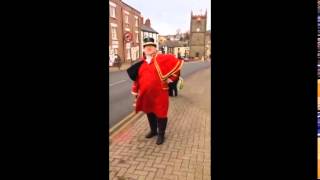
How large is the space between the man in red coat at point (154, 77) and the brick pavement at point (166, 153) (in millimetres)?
422

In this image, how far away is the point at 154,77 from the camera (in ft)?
9.60

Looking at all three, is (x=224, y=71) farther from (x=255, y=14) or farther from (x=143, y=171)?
(x=143, y=171)

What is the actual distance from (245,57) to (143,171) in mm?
1496

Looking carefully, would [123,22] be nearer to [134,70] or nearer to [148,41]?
[148,41]

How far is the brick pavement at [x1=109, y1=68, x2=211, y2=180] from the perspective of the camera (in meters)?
2.37

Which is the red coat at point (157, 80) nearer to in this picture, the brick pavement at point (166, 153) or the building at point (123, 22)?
the building at point (123, 22)

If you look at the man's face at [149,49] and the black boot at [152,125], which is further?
the black boot at [152,125]

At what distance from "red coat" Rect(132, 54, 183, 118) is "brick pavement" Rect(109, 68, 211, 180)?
43cm

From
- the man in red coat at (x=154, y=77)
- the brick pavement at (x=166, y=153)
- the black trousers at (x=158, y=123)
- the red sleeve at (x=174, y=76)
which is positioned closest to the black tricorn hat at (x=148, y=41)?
the man in red coat at (x=154, y=77)

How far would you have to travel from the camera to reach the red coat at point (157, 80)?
2914 mm

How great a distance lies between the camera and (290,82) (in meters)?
1.34

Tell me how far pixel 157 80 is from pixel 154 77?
5cm

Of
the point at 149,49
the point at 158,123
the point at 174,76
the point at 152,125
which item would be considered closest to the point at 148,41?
the point at 149,49
